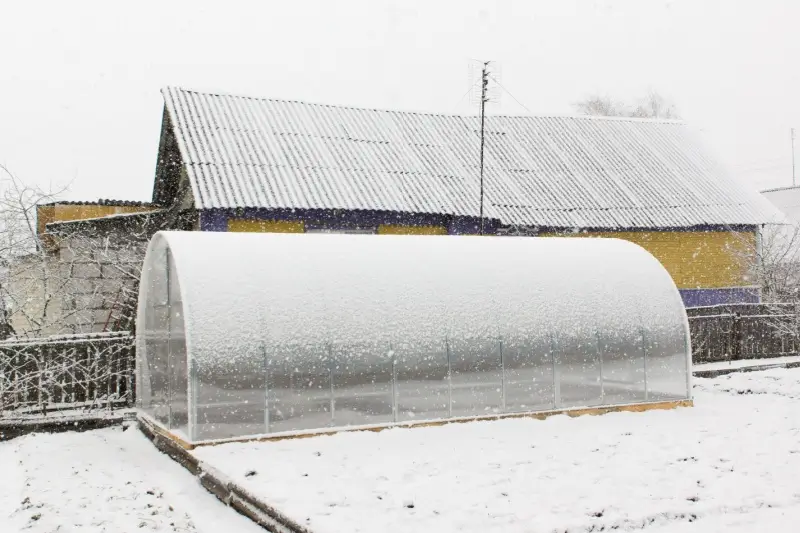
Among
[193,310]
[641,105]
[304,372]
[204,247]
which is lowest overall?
[304,372]

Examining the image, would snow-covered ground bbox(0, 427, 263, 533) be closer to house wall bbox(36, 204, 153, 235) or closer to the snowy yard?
the snowy yard

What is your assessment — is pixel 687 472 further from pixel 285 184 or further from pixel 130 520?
pixel 285 184

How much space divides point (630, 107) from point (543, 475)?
175 feet

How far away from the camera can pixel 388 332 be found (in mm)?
9773

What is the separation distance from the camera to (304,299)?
9.66 m

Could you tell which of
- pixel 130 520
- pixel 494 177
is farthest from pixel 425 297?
pixel 494 177

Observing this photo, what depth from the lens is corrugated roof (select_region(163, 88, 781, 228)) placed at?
19.4 m

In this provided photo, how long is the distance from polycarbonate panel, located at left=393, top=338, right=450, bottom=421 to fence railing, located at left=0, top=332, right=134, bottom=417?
4.74 meters

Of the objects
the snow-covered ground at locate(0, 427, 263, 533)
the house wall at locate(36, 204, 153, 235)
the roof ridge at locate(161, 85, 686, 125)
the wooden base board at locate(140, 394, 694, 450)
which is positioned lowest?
the snow-covered ground at locate(0, 427, 263, 533)

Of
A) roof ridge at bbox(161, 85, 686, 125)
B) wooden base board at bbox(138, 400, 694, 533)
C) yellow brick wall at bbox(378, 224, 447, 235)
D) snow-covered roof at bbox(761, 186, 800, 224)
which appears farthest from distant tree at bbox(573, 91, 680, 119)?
wooden base board at bbox(138, 400, 694, 533)

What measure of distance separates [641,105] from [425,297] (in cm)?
5163

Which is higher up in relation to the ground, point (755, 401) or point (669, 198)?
point (669, 198)

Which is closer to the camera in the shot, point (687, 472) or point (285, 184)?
point (687, 472)

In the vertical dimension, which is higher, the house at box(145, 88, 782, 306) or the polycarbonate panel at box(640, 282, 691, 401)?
the house at box(145, 88, 782, 306)
